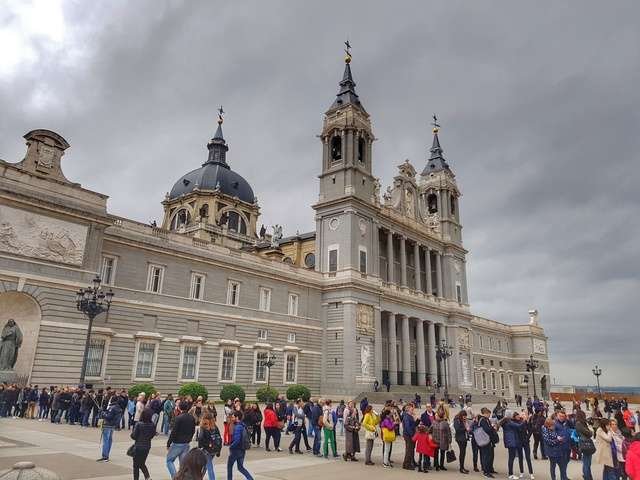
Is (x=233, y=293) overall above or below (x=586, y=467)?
above

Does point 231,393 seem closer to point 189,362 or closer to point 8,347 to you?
point 189,362

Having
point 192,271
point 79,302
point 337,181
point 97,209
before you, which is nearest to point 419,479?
point 79,302

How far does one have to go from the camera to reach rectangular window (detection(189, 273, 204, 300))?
3428 centimetres

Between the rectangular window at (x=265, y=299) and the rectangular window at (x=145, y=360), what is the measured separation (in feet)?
32.5

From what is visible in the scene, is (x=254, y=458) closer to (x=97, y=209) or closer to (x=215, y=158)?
(x=97, y=209)

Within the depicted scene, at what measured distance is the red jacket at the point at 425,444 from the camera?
13259 millimetres

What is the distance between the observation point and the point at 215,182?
78.3 metres

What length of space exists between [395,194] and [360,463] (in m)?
45.2

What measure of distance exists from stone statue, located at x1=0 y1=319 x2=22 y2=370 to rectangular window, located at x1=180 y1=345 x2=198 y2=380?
420 inches

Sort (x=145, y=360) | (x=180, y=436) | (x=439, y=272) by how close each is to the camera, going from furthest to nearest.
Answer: (x=439, y=272)
(x=145, y=360)
(x=180, y=436)

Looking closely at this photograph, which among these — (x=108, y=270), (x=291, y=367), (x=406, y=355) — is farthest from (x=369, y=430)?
(x=406, y=355)

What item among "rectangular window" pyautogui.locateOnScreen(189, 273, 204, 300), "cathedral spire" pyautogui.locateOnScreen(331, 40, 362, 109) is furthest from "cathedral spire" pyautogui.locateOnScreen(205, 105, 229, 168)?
"rectangular window" pyautogui.locateOnScreen(189, 273, 204, 300)

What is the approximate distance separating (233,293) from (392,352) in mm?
19535

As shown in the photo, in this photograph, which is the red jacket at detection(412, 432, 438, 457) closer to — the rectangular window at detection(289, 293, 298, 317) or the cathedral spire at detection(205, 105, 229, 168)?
the rectangular window at detection(289, 293, 298, 317)
